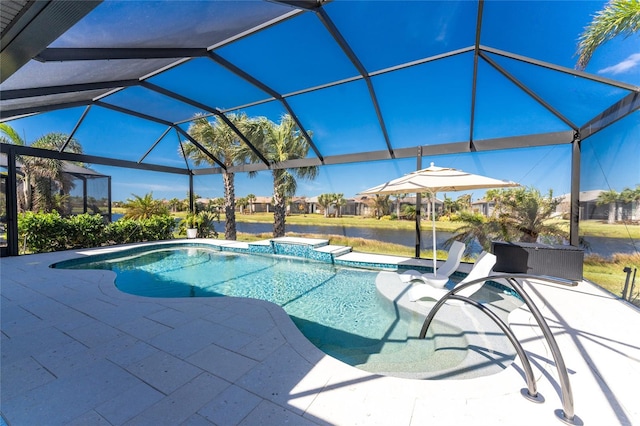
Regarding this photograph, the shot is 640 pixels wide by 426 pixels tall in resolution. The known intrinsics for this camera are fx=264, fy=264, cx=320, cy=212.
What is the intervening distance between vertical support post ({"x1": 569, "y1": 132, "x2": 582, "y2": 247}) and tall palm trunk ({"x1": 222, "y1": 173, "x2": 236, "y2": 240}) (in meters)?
14.2

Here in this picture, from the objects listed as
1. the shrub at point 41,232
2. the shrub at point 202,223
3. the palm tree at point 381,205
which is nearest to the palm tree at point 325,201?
the palm tree at point 381,205

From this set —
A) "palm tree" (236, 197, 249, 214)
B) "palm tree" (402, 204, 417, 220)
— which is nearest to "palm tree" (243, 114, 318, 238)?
"palm tree" (236, 197, 249, 214)

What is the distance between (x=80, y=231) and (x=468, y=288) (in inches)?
582

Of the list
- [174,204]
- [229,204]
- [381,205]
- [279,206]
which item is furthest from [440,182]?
[174,204]

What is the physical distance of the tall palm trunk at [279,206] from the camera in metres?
14.0

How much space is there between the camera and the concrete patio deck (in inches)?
93.0

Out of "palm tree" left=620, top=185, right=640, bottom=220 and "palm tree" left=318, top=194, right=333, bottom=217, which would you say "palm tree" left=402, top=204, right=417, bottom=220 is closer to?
"palm tree" left=318, top=194, right=333, bottom=217

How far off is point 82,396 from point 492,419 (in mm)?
3831

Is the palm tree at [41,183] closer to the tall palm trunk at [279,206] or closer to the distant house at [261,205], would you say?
the distant house at [261,205]

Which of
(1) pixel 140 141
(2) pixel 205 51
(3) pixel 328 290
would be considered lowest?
(3) pixel 328 290

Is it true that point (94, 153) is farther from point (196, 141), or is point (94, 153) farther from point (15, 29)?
point (15, 29)

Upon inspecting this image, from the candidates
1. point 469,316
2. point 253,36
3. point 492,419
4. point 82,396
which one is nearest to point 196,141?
point 253,36

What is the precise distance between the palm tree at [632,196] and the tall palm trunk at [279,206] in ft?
39.3

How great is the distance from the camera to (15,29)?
2.47 m
